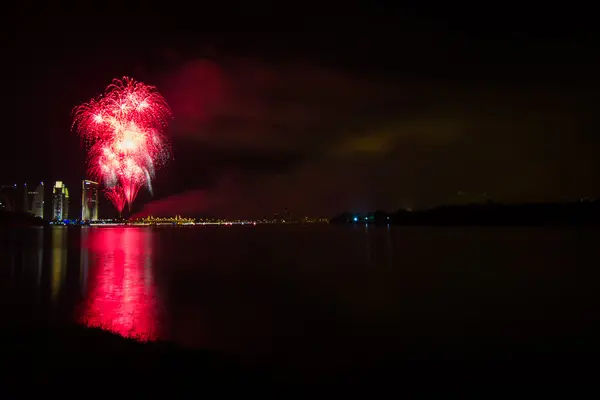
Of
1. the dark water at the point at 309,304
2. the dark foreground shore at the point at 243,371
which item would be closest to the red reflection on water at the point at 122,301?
the dark water at the point at 309,304

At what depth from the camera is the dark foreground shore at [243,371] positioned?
7211mm

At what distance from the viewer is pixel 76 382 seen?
7.00 m

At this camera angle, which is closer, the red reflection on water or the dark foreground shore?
the dark foreground shore

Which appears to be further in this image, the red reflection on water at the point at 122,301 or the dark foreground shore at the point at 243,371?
the red reflection on water at the point at 122,301

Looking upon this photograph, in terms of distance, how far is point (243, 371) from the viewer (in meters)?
8.56

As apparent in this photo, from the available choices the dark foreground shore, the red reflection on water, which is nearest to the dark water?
the red reflection on water

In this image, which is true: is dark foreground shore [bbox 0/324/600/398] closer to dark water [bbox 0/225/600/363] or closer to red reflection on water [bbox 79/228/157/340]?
dark water [bbox 0/225/600/363]

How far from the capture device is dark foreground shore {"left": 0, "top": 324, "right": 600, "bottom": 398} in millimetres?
7211

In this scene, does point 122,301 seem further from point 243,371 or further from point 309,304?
point 243,371

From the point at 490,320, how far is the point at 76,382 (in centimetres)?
1354

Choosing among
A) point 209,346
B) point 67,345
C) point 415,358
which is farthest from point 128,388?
point 415,358

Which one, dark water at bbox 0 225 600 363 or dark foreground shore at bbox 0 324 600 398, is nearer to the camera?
dark foreground shore at bbox 0 324 600 398

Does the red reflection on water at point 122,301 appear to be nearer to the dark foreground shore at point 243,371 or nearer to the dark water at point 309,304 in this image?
the dark water at point 309,304

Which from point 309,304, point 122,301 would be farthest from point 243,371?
point 122,301
